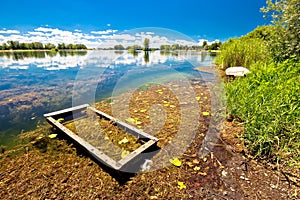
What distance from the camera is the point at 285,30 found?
4445 mm

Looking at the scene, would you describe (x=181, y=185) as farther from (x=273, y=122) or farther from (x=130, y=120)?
(x=130, y=120)

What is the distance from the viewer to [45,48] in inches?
2559

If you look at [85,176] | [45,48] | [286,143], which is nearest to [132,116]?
[85,176]

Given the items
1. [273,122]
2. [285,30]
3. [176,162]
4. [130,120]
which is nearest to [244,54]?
[285,30]

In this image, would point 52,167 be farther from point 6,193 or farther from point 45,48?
point 45,48

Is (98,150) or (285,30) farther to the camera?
(285,30)

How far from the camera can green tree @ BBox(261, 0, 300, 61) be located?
4109 mm

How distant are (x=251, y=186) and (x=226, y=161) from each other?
1.31 ft

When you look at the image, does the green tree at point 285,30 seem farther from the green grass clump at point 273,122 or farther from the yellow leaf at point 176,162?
the yellow leaf at point 176,162

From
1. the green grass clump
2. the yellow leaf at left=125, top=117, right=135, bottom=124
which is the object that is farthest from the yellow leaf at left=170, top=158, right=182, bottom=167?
the yellow leaf at left=125, top=117, right=135, bottom=124

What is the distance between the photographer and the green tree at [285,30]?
4109 millimetres

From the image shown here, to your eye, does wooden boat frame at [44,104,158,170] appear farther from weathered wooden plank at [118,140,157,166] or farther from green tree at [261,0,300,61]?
green tree at [261,0,300,61]

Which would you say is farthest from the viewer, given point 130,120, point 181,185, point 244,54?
point 244,54

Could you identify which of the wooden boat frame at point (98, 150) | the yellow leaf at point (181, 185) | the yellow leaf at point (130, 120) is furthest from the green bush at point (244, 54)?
the yellow leaf at point (181, 185)
